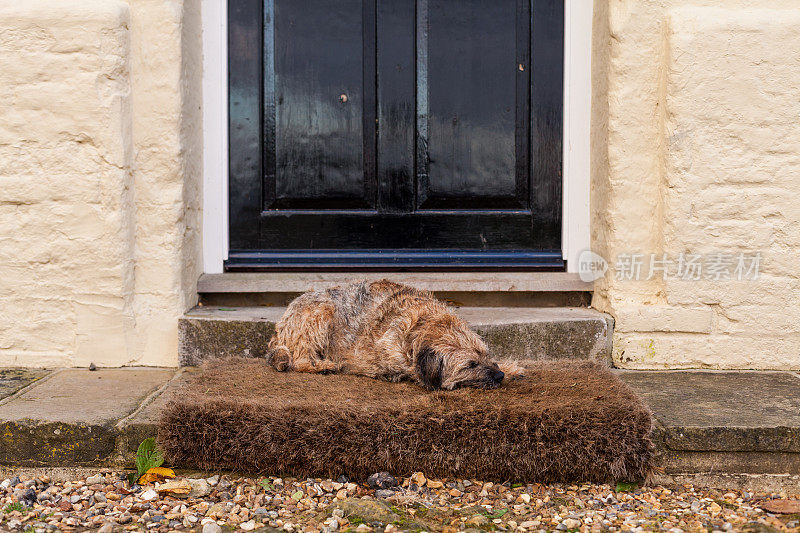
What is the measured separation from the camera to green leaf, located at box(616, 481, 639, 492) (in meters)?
2.91

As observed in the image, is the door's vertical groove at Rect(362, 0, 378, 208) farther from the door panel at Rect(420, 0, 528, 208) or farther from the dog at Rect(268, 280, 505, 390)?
the dog at Rect(268, 280, 505, 390)

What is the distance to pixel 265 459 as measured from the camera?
9.50ft

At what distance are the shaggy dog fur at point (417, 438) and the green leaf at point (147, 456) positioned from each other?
5 cm

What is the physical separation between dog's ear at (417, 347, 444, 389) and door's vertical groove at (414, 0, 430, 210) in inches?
61.7

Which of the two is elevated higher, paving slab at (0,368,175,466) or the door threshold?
the door threshold

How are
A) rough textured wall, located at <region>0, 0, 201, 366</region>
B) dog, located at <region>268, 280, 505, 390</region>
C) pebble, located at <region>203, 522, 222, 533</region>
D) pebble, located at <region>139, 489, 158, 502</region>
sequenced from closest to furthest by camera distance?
pebble, located at <region>203, 522, 222, 533</region>, pebble, located at <region>139, 489, 158, 502</region>, dog, located at <region>268, 280, 505, 390</region>, rough textured wall, located at <region>0, 0, 201, 366</region>

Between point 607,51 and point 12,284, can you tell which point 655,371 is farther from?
point 12,284

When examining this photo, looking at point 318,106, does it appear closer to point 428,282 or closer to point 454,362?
point 428,282

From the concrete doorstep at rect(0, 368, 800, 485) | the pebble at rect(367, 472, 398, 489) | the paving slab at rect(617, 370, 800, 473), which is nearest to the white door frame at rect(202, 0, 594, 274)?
the concrete doorstep at rect(0, 368, 800, 485)

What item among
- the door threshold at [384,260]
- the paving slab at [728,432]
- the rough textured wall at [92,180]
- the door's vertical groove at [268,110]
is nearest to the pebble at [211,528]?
the rough textured wall at [92,180]

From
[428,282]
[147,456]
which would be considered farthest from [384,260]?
[147,456]

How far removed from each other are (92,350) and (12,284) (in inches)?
23.1

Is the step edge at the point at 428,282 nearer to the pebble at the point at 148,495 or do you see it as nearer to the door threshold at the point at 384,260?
the door threshold at the point at 384,260

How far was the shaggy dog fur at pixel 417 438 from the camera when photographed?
285 centimetres
